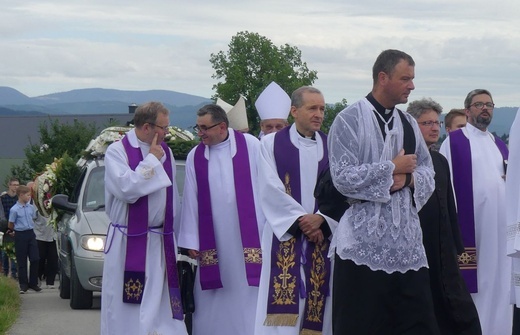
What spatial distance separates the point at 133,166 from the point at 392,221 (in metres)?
2.81

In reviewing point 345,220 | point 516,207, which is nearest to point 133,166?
point 345,220

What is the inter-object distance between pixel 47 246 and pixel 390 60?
48.6ft

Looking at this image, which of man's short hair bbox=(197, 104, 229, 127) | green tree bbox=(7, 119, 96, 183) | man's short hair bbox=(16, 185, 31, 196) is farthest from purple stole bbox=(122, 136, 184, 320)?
green tree bbox=(7, 119, 96, 183)

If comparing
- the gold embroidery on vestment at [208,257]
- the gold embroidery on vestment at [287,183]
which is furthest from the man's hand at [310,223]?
the gold embroidery on vestment at [208,257]

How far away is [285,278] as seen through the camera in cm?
827

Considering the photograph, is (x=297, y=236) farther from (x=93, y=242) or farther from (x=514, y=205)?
(x=93, y=242)

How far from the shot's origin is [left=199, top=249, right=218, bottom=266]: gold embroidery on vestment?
9.33m

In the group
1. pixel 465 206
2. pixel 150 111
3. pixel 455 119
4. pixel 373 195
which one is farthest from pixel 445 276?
pixel 455 119

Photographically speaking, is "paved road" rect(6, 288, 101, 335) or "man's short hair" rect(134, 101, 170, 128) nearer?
"man's short hair" rect(134, 101, 170, 128)

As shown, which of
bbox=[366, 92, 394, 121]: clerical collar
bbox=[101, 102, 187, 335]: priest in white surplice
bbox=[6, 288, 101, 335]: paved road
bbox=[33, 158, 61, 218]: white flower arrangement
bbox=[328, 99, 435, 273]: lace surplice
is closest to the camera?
bbox=[328, 99, 435, 273]: lace surplice

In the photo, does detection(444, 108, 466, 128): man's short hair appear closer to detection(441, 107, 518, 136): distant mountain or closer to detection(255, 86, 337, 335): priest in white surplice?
detection(441, 107, 518, 136): distant mountain

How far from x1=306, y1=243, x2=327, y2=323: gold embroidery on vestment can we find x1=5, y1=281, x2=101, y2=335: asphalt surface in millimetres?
4417

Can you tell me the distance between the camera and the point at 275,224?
8.20m

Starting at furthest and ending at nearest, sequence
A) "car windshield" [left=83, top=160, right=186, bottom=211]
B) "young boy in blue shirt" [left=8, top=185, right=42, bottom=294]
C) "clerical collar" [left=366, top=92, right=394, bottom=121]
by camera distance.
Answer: "young boy in blue shirt" [left=8, top=185, right=42, bottom=294] < "car windshield" [left=83, top=160, right=186, bottom=211] < "clerical collar" [left=366, top=92, right=394, bottom=121]
